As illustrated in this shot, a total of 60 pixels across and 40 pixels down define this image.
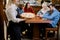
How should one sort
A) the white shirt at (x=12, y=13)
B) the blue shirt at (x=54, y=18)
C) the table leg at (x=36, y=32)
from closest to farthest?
the white shirt at (x=12, y=13) → the blue shirt at (x=54, y=18) → the table leg at (x=36, y=32)

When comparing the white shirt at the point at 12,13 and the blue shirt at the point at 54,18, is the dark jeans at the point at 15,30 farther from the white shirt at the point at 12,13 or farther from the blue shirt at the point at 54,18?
the blue shirt at the point at 54,18

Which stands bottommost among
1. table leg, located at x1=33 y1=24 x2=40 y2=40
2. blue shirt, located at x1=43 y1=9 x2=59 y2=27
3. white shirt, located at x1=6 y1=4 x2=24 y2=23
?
table leg, located at x1=33 y1=24 x2=40 y2=40

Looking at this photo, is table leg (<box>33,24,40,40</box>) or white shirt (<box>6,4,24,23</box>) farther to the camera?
table leg (<box>33,24,40,40</box>)

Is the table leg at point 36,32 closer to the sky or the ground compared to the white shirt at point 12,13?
closer to the ground

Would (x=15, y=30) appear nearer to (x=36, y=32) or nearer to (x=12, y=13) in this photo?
(x=12, y=13)

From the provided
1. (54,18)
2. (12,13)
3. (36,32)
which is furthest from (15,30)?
(54,18)

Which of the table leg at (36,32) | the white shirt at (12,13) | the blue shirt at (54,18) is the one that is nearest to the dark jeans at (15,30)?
the white shirt at (12,13)

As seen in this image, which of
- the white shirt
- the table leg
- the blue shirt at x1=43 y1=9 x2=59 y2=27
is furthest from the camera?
the table leg

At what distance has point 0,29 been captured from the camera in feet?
9.53

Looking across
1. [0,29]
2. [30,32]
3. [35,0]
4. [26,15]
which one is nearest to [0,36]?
[0,29]

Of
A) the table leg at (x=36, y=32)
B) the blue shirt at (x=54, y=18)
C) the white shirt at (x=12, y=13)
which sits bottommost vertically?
the table leg at (x=36, y=32)

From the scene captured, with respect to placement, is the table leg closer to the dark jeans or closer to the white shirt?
the dark jeans

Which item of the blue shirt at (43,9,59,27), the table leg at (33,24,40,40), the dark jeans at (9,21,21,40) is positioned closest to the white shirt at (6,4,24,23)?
the dark jeans at (9,21,21,40)

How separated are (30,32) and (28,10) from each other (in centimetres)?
72
